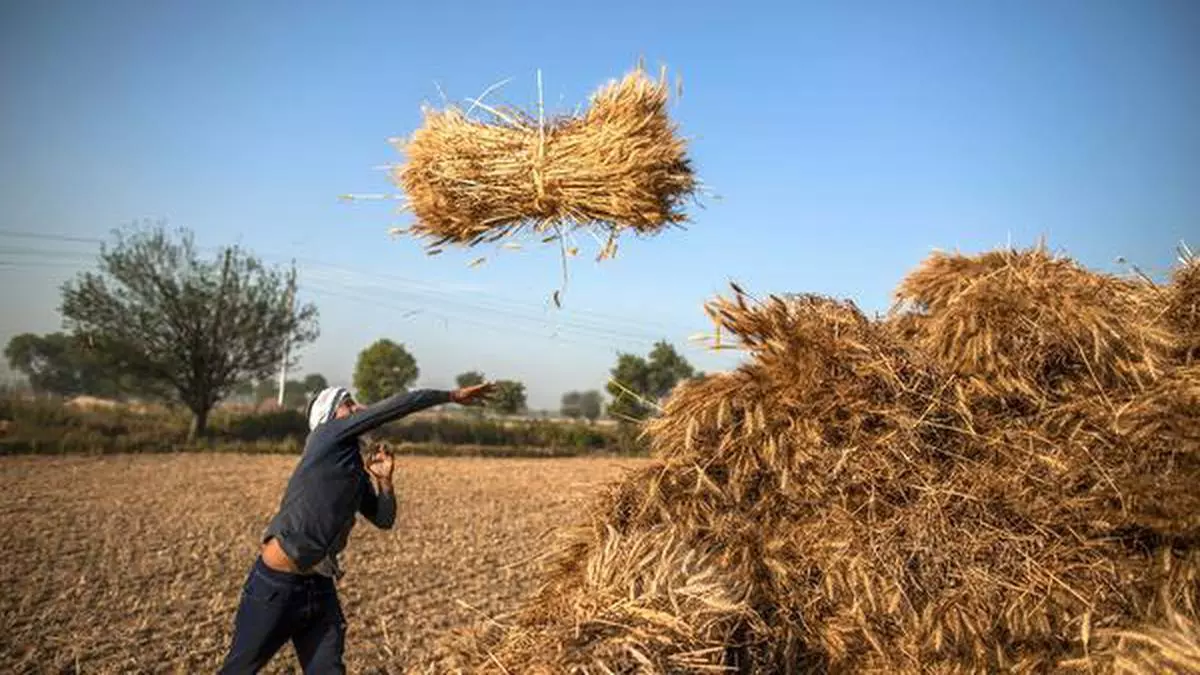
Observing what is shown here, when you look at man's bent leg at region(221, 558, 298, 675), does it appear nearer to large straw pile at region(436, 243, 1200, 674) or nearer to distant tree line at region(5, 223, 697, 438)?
large straw pile at region(436, 243, 1200, 674)

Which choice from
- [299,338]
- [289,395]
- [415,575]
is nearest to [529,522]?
[415,575]

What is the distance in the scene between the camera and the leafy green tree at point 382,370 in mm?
64438

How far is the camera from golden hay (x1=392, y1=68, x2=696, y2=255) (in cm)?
362

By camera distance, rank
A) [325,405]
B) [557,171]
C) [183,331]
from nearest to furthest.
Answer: [557,171] → [325,405] → [183,331]

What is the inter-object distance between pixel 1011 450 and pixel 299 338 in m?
43.0

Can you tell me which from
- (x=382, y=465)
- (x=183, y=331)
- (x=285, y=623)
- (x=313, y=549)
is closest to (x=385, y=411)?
(x=382, y=465)

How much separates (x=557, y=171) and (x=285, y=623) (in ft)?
9.32

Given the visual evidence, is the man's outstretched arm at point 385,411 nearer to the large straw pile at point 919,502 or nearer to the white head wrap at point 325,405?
the white head wrap at point 325,405

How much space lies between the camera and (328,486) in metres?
4.47

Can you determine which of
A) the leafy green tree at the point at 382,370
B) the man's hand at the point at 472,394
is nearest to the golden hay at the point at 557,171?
the man's hand at the point at 472,394

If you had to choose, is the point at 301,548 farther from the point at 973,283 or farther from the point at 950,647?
the point at 973,283

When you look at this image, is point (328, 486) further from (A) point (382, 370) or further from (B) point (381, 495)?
(A) point (382, 370)

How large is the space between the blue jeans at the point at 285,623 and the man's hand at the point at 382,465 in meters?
0.67

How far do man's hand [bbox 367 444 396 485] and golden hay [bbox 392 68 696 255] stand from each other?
162cm
